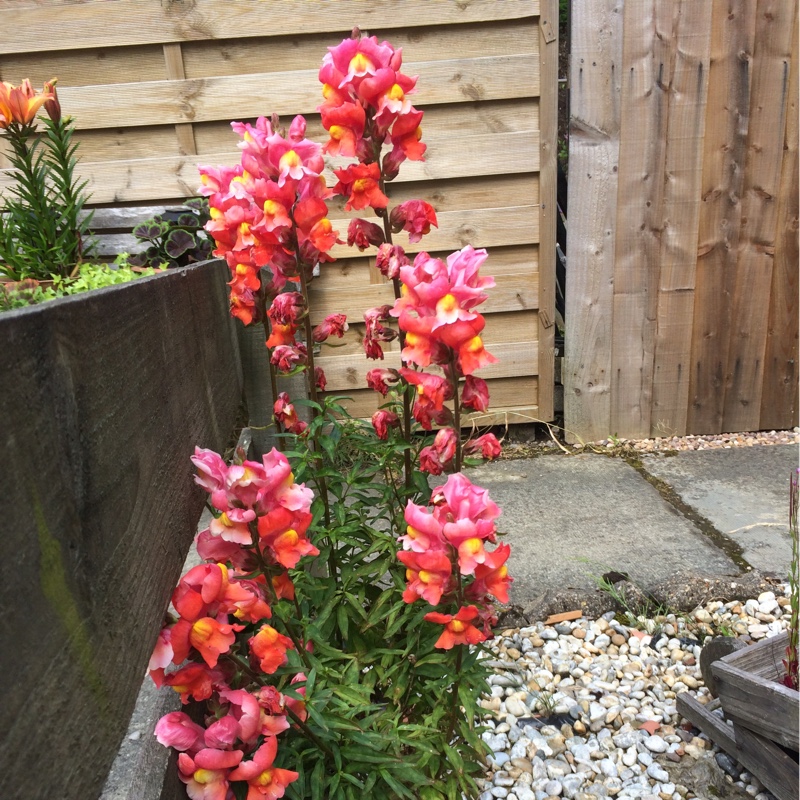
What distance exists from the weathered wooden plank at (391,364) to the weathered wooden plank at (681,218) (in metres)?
0.67

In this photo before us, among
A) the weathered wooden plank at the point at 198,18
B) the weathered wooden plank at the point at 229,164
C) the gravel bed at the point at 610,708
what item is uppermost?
the weathered wooden plank at the point at 198,18

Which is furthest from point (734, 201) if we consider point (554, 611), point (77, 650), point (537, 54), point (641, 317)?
point (77, 650)

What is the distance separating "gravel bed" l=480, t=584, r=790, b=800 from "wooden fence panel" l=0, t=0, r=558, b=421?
77.0 inches

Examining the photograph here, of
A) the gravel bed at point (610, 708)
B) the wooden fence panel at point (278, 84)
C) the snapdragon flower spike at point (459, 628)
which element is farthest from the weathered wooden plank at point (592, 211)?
the snapdragon flower spike at point (459, 628)

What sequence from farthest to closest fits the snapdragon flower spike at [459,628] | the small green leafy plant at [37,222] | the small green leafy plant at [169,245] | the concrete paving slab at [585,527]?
the concrete paving slab at [585,527]
the small green leafy plant at [169,245]
the small green leafy plant at [37,222]
the snapdragon flower spike at [459,628]

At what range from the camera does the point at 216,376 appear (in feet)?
5.24

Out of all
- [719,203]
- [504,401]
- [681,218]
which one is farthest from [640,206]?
[504,401]

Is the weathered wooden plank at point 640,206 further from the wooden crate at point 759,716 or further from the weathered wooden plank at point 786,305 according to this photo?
the wooden crate at point 759,716

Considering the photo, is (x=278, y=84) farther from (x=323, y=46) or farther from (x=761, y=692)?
(x=761, y=692)

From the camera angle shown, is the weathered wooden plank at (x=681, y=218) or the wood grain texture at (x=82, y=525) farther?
the weathered wooden plank at (x=681, y=218)

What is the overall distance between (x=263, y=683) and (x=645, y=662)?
143 cm

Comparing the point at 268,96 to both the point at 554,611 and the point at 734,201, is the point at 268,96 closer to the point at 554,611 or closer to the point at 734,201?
the point at 734,201

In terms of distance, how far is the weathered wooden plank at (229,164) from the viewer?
312cm

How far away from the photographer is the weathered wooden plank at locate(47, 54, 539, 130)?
3.04 meters
